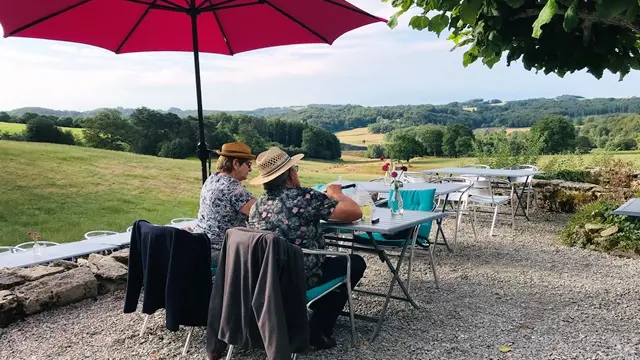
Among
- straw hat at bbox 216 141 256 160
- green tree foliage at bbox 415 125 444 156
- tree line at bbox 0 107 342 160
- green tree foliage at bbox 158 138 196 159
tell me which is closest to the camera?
straw hat at bbox 216 141 256 160

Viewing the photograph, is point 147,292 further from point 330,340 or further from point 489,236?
point 489,236

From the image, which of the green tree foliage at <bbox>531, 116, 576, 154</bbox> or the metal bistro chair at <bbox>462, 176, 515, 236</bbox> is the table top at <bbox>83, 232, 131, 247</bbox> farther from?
the green tree foliage at <bbox>531, 116, 576, 154</bbox>

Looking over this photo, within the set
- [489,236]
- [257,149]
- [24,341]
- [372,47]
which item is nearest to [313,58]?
[372,47]

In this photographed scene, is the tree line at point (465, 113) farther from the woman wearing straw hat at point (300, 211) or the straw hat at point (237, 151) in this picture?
the woman wearing straw hat at point (300, 211)

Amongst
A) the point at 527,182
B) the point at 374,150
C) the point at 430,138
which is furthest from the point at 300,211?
the point at 430,138

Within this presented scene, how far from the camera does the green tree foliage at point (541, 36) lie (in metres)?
2.46

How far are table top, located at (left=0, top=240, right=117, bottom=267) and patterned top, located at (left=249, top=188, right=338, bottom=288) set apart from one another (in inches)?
99.7

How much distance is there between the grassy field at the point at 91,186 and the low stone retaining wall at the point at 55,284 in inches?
88.9

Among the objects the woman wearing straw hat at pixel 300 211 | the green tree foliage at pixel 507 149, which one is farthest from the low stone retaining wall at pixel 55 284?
the green tree foliage at pixel 507 149

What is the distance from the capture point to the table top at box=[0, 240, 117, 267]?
14.8ft

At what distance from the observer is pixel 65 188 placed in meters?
7.01

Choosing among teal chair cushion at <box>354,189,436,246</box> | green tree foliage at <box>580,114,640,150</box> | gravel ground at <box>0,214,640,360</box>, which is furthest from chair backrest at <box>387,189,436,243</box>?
green tree foliage at <box>580,114,640,150</box>

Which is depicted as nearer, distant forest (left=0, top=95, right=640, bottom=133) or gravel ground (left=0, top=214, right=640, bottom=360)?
gravel ground (left=0, top=214, right=640, bottom=360)

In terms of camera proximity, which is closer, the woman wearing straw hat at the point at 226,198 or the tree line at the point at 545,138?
the woman wearing straw hat at the point at 226,198
